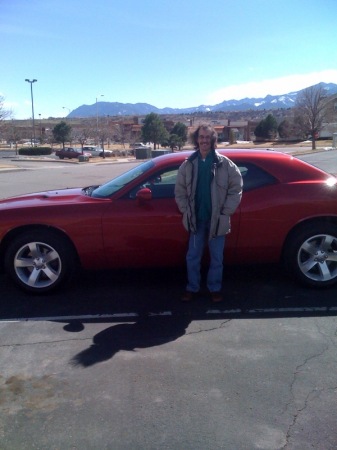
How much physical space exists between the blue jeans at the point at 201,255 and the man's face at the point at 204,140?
2.22 feet

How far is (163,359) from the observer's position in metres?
3.61

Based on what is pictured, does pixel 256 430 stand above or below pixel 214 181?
below

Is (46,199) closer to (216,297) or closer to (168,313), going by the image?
(168,313)

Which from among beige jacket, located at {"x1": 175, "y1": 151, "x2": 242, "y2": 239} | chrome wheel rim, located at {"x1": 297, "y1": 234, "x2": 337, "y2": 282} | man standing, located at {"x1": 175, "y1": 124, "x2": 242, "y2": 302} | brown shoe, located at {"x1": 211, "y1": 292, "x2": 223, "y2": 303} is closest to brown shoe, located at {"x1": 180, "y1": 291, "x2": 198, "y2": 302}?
brown shoe, located at {"x1": 211, "y1": 292, "x2": 223, "y2": 303}

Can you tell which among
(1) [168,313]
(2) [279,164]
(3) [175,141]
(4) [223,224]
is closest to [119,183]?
(4) [223,224]

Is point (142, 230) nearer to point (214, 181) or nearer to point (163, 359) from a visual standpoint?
point (214, 181)

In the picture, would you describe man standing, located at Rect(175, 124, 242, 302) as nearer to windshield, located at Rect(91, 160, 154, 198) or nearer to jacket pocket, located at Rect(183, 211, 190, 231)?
jacket pocket, located at Rect(183, 211, 190, 231)

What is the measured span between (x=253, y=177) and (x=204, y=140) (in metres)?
0.91

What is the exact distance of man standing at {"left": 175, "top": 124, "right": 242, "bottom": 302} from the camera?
4.46 m

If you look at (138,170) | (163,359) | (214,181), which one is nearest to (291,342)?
(163,359)

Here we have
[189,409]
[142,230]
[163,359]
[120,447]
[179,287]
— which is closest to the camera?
[120,447]

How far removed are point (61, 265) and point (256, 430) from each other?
9.21 feet

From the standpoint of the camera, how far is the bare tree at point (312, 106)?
194ft

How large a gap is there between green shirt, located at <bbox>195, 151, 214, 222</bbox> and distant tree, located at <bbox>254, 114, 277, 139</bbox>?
212 feet
